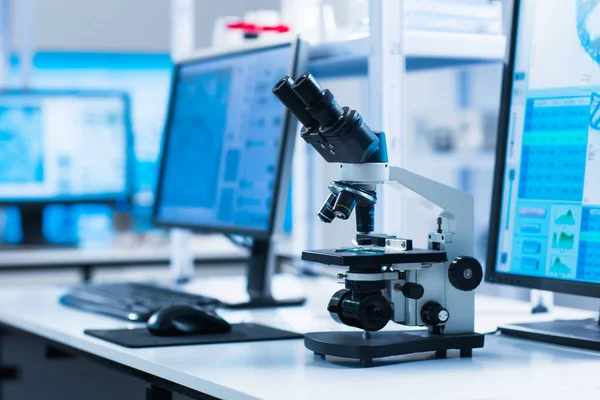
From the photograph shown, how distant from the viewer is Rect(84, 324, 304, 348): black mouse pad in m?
1.36

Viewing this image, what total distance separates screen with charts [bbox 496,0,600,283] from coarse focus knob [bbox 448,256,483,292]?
17cm

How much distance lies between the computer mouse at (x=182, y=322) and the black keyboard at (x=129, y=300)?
6.7 inches

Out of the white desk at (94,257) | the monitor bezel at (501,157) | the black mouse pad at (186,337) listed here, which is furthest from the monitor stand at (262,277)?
the white desk at (94,257)

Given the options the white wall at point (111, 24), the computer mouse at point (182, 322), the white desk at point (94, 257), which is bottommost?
the white desk at point (94, 257)

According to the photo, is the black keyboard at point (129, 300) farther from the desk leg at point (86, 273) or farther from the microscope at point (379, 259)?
the desk leg at point (86, 273)

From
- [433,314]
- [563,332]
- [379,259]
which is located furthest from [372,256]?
[563,332]

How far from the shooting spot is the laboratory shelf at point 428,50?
1700mm

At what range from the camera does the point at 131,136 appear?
12.0 ft

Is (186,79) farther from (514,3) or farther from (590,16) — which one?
(590,16)

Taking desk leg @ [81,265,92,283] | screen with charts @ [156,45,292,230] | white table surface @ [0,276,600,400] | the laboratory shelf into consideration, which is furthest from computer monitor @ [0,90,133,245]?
white table surface @ [0,276,600,400]

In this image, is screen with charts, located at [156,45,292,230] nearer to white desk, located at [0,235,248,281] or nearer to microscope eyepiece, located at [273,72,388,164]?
microscope eyepiece, located at [273,72,388,164]

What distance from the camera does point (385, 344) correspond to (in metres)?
1.17

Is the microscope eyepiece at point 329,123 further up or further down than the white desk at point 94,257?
further up

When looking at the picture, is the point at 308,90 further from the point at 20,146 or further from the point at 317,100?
the point at 20,146
